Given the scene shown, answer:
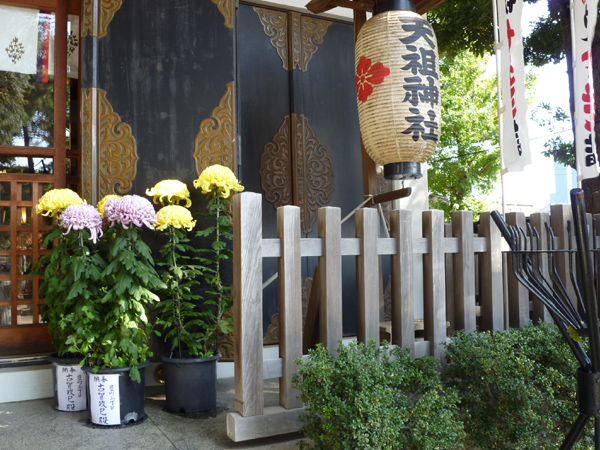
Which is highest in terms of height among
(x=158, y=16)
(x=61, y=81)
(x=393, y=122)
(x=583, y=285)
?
(x=158, y=16)

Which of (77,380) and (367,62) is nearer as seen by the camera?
(77,380)

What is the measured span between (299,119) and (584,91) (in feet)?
9.76

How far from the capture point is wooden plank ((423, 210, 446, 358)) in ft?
12.8

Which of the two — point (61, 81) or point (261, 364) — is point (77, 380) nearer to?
point (261, 364)

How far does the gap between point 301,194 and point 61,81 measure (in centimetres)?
273

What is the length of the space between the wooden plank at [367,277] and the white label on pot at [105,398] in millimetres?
1790

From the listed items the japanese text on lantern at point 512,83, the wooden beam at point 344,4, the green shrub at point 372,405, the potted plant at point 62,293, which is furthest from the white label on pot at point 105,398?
the japanese text on lantern at point 512,83

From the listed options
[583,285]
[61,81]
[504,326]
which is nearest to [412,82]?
[504,326]

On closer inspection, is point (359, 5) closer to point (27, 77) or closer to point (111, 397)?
point (27, 77)

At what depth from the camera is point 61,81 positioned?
5.14m

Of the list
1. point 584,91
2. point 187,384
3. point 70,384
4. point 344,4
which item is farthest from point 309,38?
point 70,384

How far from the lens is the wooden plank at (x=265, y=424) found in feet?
10.6

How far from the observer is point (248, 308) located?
3.31 metres

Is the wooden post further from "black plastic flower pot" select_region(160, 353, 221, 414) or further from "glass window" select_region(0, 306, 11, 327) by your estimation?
"glass window" select_region(0, 306, 11, 327)
